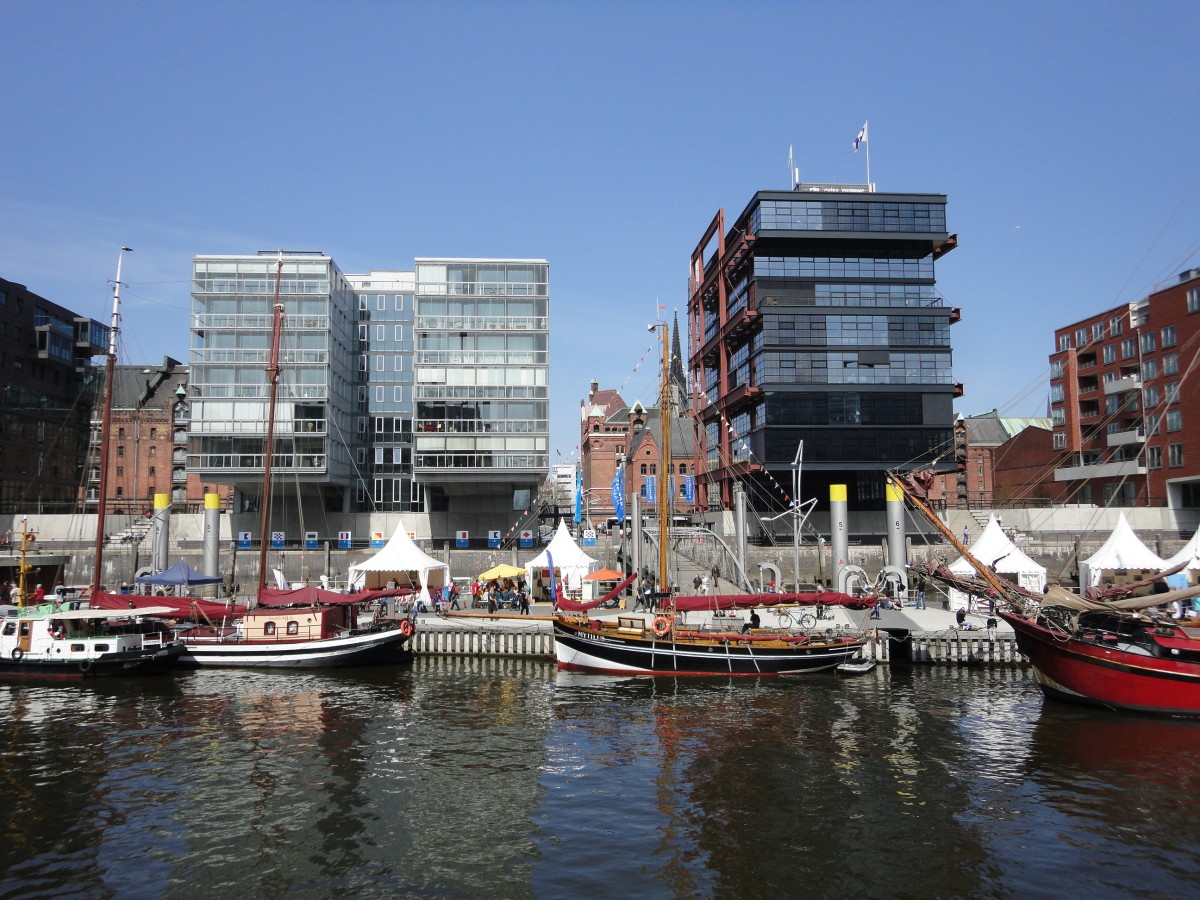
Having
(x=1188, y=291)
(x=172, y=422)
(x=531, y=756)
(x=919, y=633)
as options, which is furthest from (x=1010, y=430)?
(x=531, y=756)

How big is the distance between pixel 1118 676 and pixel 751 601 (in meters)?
15.4

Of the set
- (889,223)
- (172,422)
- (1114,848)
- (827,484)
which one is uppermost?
(889,223)

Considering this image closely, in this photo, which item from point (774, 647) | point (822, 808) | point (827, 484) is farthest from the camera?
point (827, 484)

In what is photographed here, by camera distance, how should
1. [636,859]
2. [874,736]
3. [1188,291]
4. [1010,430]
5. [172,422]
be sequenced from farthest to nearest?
[1010,430], [172,422], [1188,291], [874,736], [636,859]

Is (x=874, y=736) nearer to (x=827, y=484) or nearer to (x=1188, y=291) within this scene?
(x=827, y=484)

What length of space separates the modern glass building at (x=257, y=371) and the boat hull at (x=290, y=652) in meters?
31.4

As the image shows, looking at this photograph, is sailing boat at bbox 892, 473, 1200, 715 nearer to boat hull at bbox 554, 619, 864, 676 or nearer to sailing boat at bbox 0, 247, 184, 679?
boat hull at bbox 554, 619, 864, 676

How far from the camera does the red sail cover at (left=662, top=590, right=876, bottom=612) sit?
4169 cm

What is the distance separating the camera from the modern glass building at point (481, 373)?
76.2 m

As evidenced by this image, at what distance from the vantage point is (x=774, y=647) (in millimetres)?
39375

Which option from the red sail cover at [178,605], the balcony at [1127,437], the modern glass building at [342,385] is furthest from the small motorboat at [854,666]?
the balcony at [1127,437]

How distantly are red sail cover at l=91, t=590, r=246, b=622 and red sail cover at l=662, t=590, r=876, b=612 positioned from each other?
22.4 m

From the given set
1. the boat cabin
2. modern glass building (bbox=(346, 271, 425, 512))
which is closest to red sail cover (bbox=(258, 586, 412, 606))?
the boat cabin

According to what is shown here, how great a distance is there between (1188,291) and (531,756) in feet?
241
